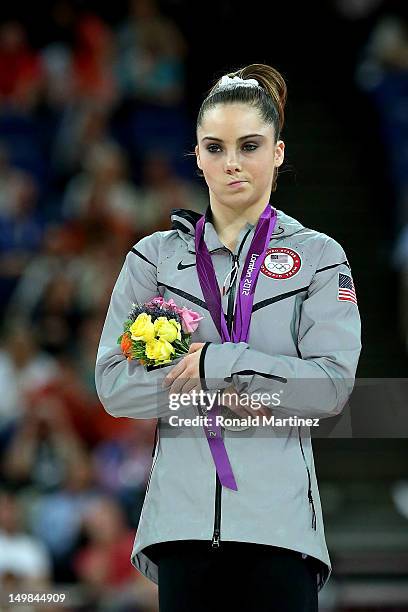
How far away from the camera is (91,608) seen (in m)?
4.52

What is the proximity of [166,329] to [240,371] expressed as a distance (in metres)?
0.17

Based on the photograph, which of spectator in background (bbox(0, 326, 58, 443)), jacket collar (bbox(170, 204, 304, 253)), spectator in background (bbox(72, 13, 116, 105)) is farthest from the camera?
spectator in background (bbox(72, 13, 116, 105))

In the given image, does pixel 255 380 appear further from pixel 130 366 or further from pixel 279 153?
pixel 279 153

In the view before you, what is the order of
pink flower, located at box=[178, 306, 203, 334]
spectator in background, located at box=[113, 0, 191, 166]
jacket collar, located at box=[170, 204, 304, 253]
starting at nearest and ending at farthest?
pink flower, located at box=[178, 306, 203, 334]
jacket collar, located at box=[170, 204, 304, 253]
spectator in background, located at box=[113, 0, 191, 166]

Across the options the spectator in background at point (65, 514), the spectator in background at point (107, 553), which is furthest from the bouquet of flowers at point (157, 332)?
the spectator in background at point (65, 514)

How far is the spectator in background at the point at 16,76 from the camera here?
8.59 metres

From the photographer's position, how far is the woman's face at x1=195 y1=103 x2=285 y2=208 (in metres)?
2.46

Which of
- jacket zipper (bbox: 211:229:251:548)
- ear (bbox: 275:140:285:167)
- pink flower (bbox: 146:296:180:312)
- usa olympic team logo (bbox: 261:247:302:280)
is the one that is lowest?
jacket zipper (bbox: 211:229:251:548)

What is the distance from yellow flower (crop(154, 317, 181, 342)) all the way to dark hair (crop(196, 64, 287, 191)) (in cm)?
44

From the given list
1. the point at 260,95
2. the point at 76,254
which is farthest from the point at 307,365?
the point at 76,254

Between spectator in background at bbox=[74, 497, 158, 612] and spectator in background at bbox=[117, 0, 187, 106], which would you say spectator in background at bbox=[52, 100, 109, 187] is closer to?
spectator in background at bbox=[117, 0, 187, 106]

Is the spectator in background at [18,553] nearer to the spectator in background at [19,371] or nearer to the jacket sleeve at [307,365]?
the spectator in background at [19,371]

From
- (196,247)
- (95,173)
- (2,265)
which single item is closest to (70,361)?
(2,265)

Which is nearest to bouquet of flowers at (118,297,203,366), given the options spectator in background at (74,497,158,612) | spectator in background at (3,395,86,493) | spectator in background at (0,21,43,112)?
spectator in background at (74,497,158,612)
